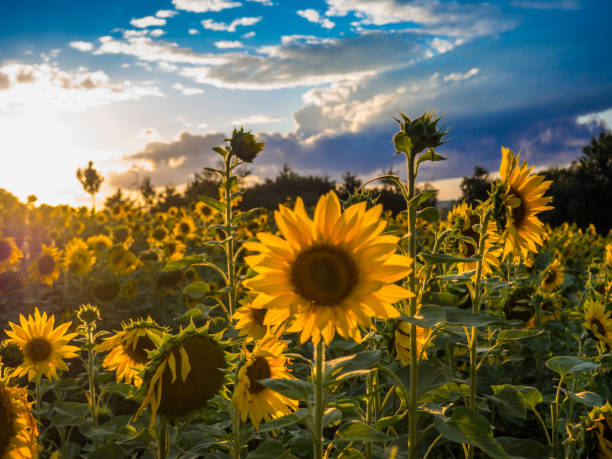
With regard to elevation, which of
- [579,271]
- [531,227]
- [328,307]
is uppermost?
[531,227]

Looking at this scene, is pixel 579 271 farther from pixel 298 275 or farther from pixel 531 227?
pixel 298 275

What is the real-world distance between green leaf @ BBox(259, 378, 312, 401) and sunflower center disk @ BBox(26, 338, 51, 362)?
6.01 ft

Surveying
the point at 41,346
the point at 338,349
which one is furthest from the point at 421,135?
the point at 41,346

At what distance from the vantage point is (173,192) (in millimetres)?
24078

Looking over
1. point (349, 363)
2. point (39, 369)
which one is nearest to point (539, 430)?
point (349, 363)

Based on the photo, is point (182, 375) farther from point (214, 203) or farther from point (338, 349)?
point (214, 203)

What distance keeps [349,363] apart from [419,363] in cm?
49

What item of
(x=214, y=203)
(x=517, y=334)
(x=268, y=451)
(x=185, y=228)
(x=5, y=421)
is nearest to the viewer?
(x=5, y=421)

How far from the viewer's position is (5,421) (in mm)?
1204

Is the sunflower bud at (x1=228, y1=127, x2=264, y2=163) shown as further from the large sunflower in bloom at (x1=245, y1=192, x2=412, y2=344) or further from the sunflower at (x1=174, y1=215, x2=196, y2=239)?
the sunflower at (x1=174, y1=215, x2=196, y2=239)

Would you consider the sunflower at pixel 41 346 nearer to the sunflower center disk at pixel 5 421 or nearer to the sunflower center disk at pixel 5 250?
the sunflower center disk at pixel 5 421

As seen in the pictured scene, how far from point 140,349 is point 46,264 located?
4712 millimetres

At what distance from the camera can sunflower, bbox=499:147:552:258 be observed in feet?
5.95

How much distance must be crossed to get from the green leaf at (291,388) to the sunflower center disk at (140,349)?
81 centimetres
